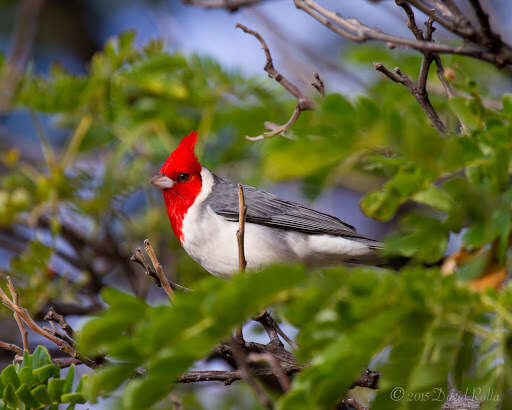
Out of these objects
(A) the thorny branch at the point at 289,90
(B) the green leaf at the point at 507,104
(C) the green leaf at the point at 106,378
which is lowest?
(C) the green leaf at the point at 106,378

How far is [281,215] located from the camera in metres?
2.98

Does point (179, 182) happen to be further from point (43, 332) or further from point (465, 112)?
point (465, 112)

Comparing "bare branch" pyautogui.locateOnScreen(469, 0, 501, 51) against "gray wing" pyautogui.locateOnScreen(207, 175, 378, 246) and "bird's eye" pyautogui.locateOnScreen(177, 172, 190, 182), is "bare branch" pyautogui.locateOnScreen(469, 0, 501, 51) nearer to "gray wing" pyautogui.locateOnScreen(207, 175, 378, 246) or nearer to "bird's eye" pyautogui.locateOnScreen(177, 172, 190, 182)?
"gray wing" pyautogui.locateOnScreen(207, 175, 378, 246)

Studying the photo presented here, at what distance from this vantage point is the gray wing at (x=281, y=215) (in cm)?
290

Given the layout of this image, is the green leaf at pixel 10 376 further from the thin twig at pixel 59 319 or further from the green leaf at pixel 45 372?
the thin twig at pixel 59 319

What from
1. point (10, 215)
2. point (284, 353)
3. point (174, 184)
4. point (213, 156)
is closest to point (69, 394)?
point (284, 353)

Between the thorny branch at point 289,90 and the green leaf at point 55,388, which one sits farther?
the thorny branch at point 289,90

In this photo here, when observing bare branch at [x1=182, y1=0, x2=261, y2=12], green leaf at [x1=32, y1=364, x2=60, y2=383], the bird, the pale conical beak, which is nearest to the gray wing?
the bird

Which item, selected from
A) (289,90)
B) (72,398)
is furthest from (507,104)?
(72,398)

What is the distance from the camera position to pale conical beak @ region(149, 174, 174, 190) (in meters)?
3.02

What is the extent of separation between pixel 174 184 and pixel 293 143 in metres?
1.97

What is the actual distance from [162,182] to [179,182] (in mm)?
93

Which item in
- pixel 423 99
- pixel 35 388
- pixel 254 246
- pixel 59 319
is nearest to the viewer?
pixel 35 388

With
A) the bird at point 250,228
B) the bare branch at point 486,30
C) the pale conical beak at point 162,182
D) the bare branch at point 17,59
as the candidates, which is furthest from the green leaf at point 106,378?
the bare branch at point 17,59
